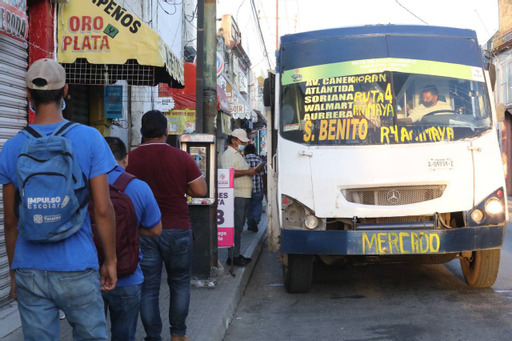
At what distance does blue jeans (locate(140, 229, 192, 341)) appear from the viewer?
4.30 m

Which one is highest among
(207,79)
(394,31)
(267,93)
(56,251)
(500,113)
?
(394,31)

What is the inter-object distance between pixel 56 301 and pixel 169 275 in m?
1.94

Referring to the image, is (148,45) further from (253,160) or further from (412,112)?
(253,160)

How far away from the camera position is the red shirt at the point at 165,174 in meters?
4.43

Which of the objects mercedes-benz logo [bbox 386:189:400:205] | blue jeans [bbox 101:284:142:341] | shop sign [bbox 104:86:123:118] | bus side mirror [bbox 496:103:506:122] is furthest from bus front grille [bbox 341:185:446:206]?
shop sign [bbox 104:86:123:118]

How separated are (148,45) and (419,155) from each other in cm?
338

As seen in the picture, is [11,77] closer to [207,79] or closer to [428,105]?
[207,79]

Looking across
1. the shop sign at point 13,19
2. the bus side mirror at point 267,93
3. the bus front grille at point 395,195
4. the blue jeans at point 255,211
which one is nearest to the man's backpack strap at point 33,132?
the shop sign at point 13,19

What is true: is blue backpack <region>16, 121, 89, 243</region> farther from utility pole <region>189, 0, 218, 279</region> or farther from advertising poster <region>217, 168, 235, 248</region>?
advertising poster <region>217, 168, 235, 248</region>

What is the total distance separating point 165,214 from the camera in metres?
4.44

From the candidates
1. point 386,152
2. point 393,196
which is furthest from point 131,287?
point 386,152

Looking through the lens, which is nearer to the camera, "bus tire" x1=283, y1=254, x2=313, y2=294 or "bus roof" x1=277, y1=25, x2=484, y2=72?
"bus tire" x1=283, y1=254, x2=313, y2=294

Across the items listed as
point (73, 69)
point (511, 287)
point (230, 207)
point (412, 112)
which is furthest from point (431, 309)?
point (73, 69)

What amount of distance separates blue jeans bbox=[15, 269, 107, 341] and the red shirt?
174 centimetres
